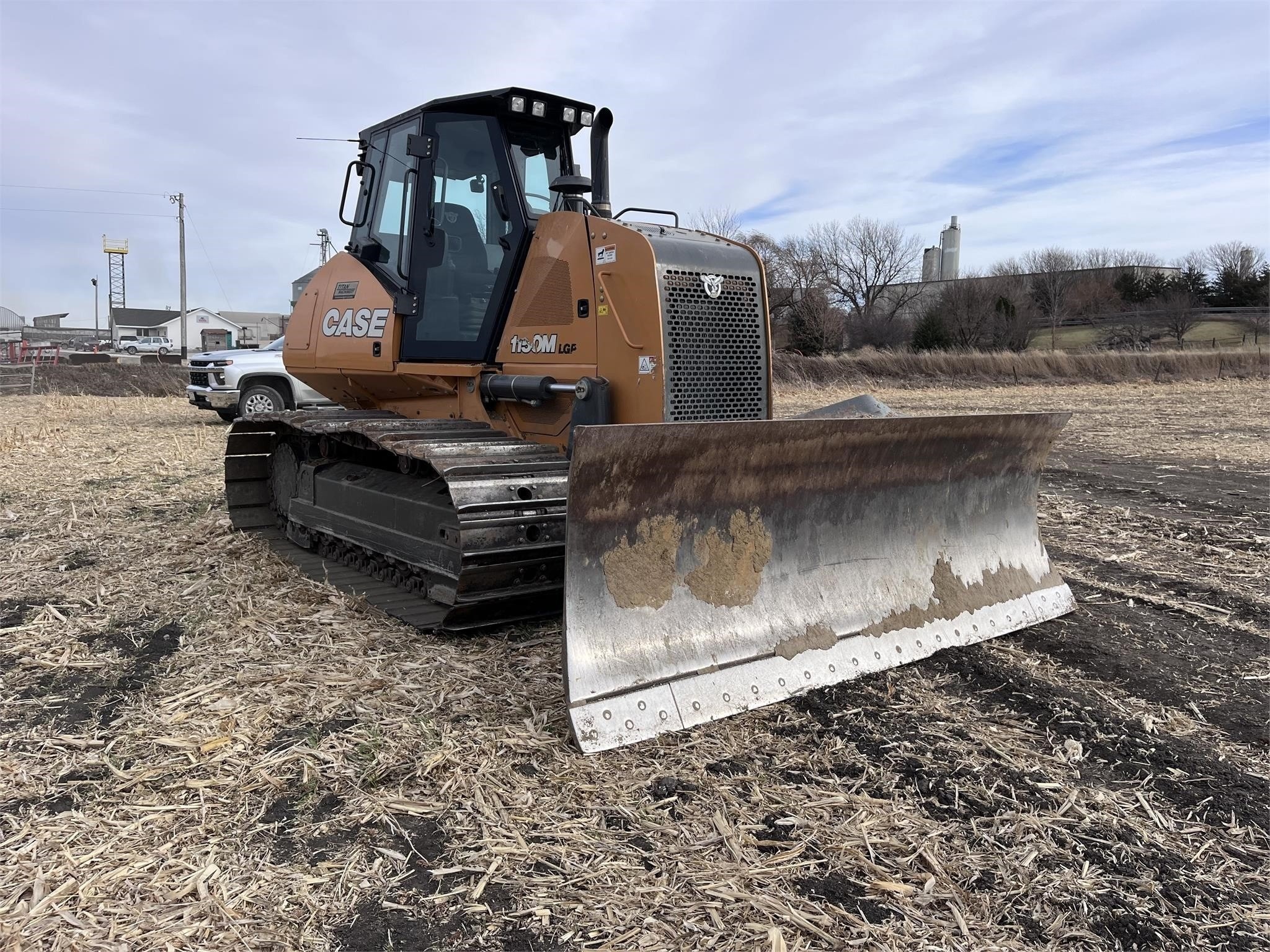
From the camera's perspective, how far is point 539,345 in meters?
4.97

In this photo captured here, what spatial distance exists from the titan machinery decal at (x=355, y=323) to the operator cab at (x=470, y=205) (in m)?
0.19

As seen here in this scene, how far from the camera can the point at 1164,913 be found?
91.4 inches

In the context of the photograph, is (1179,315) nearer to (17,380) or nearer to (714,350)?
(714,350)

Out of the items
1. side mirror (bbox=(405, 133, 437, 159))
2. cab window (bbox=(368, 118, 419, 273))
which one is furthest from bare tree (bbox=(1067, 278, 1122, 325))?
side mirror (bbox=(405, 133, 437, 159))

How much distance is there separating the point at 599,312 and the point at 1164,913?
343cm

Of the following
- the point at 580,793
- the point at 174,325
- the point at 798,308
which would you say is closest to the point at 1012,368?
the point at 798,308

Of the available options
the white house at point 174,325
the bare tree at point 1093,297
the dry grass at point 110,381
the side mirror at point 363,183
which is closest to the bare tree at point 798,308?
the bare tree at point 1093,297

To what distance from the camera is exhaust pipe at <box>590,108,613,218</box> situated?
482 centimetres

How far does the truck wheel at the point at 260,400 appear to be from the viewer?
1381 cm

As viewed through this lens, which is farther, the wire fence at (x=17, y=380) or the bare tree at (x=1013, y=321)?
the bare tree at (x=1013, y=321)

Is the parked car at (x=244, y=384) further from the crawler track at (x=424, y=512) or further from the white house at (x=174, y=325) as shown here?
the white house at (x=174, y=325)

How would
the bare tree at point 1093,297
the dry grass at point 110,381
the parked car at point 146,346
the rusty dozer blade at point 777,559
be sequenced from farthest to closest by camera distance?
Result: the bare tree at point 1093,297, the parked car at point 146,346, the dry grass at point 110,381, the rusty dozer blade at point 777,559

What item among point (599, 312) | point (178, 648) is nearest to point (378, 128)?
point (599, 312)

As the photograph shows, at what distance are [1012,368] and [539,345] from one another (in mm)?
29933
